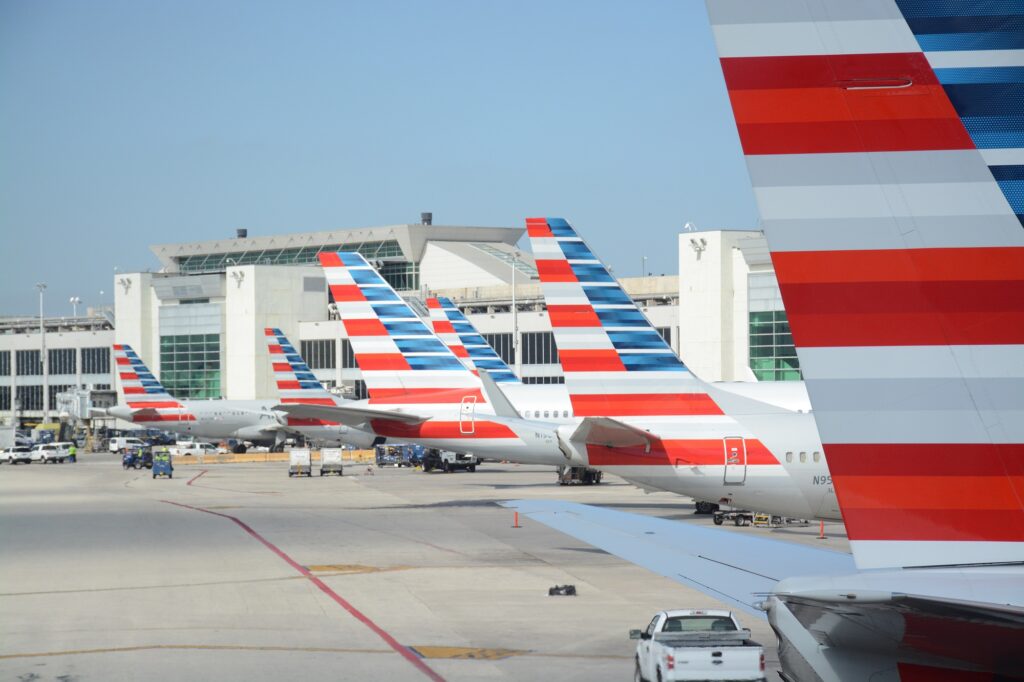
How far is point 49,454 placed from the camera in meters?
92.7

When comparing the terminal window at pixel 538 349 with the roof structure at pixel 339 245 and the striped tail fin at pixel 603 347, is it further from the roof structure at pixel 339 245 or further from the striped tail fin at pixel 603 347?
the striped tail fin at pixel 603 347

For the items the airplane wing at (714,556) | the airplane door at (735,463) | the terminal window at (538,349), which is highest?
the terminal window at (538,349)

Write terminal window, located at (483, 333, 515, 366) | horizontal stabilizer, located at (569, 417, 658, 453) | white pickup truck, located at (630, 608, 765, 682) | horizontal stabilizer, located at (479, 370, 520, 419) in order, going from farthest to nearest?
terminal window, located at (483, 333, 515, 366)
horizontal stabilizer, located at (479, 370, 520, 419)
horizontal stabilizer, located at (569, 417, 658, 453)
white pickup truck, located at (630, 608, 765, 682)

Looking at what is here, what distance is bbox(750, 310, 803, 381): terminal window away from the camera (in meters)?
73.4

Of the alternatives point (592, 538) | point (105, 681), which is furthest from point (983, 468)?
point (105, 681)

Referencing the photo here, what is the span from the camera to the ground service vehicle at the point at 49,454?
92.6 m

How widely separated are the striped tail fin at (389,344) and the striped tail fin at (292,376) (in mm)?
26299

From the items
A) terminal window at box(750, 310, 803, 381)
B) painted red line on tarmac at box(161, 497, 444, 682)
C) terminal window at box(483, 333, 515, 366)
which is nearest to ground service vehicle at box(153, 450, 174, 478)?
painted red line on tarmac at box(161, 497, 444, 682)

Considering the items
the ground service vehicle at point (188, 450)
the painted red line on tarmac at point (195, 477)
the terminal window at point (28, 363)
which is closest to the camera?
the painted red line on tarmac at point (195, 477)

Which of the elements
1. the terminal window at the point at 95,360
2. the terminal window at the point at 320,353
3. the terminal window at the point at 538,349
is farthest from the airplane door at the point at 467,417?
the terminal window at the point at 95,360

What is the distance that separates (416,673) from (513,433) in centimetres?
2466

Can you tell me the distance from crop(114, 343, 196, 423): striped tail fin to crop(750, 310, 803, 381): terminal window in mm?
44851

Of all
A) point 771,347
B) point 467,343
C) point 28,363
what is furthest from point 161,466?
point 28,363

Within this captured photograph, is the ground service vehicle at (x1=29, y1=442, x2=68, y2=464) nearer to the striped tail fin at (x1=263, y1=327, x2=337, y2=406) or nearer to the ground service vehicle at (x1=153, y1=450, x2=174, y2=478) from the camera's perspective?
the ground service vehicle at (x1=153, y1=450, x2=174, y2=478)
